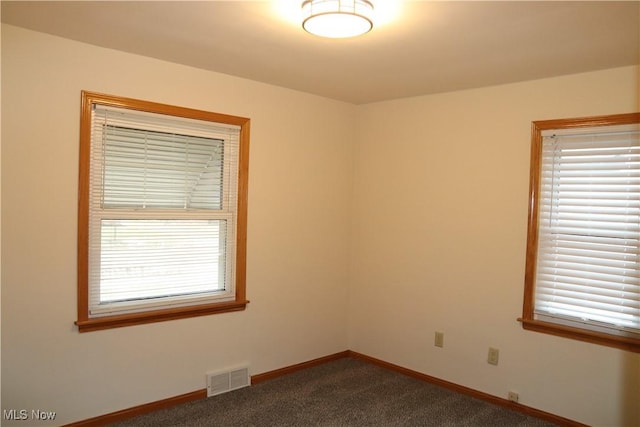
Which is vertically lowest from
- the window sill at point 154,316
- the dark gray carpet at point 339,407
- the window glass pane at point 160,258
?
the dark gray carpet at point 339,407

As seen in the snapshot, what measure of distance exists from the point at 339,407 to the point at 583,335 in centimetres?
170

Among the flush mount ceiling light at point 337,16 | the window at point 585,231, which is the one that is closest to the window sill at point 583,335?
the window at point 585,231

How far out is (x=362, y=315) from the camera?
4309 mm

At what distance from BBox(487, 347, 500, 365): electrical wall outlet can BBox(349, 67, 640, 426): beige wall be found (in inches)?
1.4

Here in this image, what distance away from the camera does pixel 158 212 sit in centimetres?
311

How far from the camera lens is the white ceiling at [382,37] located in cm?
213

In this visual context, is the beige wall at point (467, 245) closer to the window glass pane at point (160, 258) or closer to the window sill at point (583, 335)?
the window sill at point (583, 335)

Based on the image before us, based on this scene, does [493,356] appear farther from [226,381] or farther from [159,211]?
[159,211]

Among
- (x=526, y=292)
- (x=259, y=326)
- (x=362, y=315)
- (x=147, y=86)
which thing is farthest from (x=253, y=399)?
(x=147, y=86)

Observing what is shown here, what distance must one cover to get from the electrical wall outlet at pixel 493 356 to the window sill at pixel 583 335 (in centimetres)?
30

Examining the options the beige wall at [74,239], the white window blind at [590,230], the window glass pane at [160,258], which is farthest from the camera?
the window glass pane at [160,258]

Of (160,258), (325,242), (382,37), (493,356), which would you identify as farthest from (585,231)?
(160,258)

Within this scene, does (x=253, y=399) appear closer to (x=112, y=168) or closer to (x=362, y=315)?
(x=362, y=315)

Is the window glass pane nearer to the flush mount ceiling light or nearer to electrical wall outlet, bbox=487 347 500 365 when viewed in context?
the flush mount ceiling light
